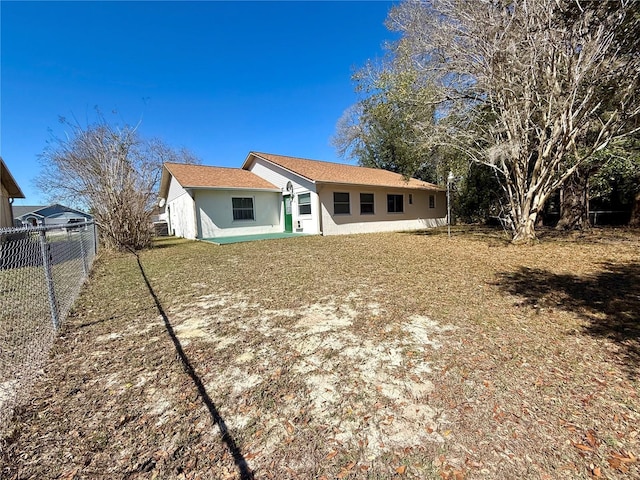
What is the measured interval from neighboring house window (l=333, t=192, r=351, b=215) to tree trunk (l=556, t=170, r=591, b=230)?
30.3ft

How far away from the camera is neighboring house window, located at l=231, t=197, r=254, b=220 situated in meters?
14.3

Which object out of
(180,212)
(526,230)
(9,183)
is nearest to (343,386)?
(526,230)

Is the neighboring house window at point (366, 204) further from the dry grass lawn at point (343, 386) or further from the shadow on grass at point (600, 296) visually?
the dry grass lawn at point (343, 386)

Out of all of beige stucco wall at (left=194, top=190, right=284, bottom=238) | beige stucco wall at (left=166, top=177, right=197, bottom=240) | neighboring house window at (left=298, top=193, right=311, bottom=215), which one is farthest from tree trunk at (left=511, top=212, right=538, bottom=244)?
beige stucco wall at (left=166, top=177, right=197, bottom=240)

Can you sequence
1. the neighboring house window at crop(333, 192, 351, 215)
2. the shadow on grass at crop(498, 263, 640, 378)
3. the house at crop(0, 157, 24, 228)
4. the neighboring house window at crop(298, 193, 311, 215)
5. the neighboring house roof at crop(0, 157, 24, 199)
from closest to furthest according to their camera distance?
the shadow on grass at crop(498, 263, 640, 378) → the house at crop(0, 157, 24, 228) → the neighboring house roof at crop(0, 157, 24, 199) → the neighboring house window at crop(298, 193, 311, 215) → the neighboring house window at crop(333, 192, 351, 215)

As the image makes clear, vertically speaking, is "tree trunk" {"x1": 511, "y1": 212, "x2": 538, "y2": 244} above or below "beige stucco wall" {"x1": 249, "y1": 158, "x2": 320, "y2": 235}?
below

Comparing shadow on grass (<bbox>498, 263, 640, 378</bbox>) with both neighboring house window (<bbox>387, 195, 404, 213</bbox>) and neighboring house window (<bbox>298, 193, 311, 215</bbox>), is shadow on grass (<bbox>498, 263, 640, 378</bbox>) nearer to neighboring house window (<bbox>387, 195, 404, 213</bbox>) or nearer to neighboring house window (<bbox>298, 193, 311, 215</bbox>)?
neighboring house window (<bbox>298, 193, 311, 215</bbox>)

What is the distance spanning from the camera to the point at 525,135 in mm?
8484

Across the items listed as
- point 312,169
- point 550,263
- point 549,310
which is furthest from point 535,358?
point 312,169

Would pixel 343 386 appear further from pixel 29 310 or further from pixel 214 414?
pixel 29 310

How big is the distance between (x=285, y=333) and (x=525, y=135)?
9169mm

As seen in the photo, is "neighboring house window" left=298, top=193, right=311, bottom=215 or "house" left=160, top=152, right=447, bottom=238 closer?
"house" left=160, top=152, right=447, bottom=238

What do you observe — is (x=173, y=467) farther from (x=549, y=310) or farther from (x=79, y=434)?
(x=549, y=310)

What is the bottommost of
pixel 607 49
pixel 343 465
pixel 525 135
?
pixel 343 465
